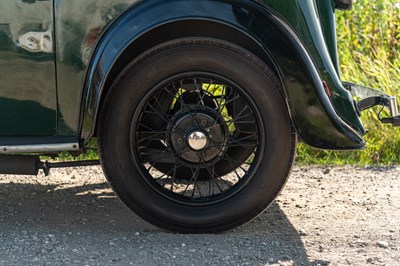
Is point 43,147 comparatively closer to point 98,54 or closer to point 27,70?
point 27,70

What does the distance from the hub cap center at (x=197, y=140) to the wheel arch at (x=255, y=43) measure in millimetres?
499

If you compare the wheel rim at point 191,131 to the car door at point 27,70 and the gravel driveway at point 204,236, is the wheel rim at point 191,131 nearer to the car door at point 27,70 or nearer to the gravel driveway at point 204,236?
the gravel driveway at point 204,236

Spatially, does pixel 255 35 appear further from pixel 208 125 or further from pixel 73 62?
pixel 73 62

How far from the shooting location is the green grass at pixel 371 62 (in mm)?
6277

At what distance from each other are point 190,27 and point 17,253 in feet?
4.84

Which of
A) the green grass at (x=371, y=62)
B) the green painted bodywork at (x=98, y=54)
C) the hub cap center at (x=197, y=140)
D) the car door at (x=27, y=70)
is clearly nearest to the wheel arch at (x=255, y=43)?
the green painted bodywork at (x=98, y=54)

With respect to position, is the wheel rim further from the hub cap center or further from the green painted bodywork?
the green painted bodywork

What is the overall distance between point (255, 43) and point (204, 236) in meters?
1.07

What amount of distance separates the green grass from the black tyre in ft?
6.30

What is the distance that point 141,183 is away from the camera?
4336 mm

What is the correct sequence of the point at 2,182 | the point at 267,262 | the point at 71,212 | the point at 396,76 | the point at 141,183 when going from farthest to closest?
the point at 396,76, the point at 2,182, the point at 71,212, the point at 141,183, the point at 267,262

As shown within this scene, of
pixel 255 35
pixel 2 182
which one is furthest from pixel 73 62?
pixel 2 182

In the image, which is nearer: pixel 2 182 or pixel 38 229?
pixel 38 229

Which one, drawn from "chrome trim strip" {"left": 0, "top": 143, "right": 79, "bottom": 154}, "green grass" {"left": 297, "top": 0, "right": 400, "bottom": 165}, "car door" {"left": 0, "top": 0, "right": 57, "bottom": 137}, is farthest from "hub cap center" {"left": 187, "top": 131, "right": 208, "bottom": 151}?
"green grass" {"left": 297, "top": 0, "right": 400, "bottom": 165}
